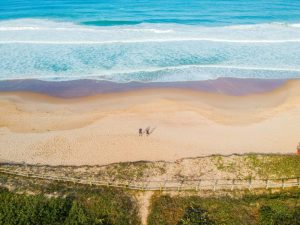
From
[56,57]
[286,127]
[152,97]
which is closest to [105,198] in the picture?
[152,97]

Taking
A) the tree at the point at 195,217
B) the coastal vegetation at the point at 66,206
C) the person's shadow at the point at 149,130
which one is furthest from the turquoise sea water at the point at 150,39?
the tree at the point at 195,217

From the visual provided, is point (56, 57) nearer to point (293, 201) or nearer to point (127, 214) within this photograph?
point (127, 214)

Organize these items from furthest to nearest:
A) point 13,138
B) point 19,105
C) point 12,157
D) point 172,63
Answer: point 172,63, point 19,105, point 13,138, point 12,157

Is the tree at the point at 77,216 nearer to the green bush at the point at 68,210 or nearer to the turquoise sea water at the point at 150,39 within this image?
the green bush at the point at 68,210

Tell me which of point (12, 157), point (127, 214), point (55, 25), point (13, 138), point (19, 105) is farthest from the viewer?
point (55, 25)

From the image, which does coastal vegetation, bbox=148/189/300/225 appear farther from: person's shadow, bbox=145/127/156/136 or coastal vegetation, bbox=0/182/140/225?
person's shadow, bbox=145/127/156/136

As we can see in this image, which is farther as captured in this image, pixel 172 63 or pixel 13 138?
pixel 172 63

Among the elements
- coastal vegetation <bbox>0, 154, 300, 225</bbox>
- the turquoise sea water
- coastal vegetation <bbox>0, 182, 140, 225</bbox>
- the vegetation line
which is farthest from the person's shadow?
the turquoise sea water

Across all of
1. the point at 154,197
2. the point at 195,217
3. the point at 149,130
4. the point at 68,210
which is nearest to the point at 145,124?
the point at 149,130
